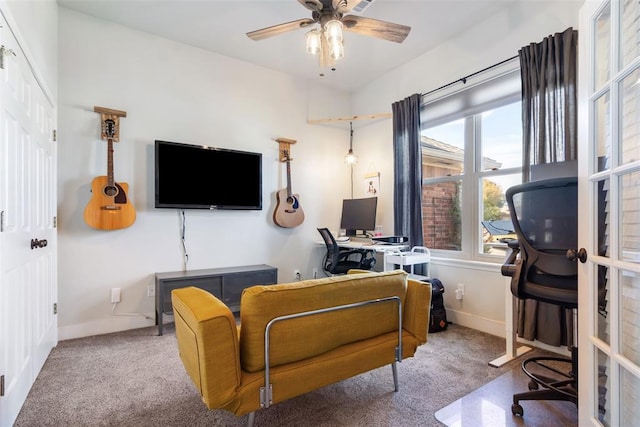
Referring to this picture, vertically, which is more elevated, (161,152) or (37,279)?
(161,152)

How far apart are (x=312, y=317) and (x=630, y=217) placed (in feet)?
4.17

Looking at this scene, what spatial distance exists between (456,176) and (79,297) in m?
3.86

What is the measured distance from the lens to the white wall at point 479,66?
2.48 meters

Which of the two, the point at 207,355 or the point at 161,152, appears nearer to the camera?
the point at 207,355

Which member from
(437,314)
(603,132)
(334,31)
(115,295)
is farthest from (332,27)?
(115,295)

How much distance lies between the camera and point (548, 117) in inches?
92.4

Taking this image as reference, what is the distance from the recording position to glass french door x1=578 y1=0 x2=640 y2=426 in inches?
42.3

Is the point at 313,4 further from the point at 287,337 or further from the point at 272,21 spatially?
the point at 287,337

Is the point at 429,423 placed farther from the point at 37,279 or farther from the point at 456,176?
the point at 37,279

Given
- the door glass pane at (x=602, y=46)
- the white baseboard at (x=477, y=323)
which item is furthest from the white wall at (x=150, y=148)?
the door glass pane at (x=602, y=46)

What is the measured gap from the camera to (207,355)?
116 cm

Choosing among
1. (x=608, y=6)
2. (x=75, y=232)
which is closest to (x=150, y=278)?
(x=75, y=232)

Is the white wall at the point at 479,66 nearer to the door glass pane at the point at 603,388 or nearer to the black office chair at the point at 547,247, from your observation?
the black office chair at the point at 547,247

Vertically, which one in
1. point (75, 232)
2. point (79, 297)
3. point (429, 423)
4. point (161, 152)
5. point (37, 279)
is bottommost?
point (429, 423)
